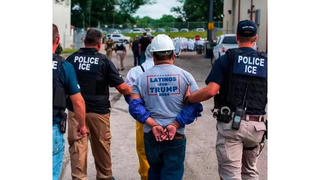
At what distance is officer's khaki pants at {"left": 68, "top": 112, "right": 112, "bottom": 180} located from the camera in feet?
17.0

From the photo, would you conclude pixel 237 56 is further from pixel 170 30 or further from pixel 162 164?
pixel 170 30

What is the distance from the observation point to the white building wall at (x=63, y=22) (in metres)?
44.6

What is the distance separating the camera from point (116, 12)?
8838cm

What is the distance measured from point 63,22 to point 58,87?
45521 mm

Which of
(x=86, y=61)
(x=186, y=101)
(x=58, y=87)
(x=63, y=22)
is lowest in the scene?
A: (x=186, y=101)

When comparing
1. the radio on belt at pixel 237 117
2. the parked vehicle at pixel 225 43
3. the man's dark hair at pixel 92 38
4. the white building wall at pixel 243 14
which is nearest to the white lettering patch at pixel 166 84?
the radio on belt at pixel 237 117

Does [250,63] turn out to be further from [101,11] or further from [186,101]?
[101,11]

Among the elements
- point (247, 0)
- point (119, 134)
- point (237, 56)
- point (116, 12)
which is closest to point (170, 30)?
point (116, 12)

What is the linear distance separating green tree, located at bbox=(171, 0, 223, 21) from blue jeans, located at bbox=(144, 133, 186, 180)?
217ft

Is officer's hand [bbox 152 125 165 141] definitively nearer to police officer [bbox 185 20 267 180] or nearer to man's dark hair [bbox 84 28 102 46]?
police officer [bbox 185 20 267 180]

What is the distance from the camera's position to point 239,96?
4207mm

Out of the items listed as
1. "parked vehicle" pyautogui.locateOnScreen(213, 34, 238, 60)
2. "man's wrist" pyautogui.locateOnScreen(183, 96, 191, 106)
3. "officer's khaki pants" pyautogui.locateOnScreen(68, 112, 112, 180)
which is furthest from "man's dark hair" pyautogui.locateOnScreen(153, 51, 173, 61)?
"parked vehicle" pyautogui.locateOnScreen(213, 34, 238, 60)

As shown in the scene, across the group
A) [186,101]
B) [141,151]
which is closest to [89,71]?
[141,151]

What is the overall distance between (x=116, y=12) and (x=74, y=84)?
3374 inches
